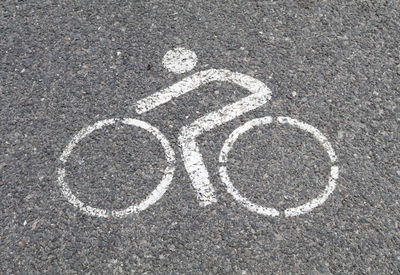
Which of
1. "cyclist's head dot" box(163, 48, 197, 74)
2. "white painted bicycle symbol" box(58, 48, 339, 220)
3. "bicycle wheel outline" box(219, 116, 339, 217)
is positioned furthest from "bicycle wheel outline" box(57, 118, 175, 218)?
"cyclist's head dot" box(163, 48, 197, 74)

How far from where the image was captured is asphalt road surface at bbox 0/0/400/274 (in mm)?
2773

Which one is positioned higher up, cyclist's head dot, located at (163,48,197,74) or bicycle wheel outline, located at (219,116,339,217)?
cyclist's head dot, located at (163,48,197,74)

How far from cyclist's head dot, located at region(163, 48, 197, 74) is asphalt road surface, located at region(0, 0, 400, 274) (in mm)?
23

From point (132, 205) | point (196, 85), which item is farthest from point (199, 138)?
point (132, 205)

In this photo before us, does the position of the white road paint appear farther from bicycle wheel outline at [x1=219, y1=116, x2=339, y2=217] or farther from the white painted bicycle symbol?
bicycle wheel outline at [x1=219, y1=116, x2=339, y2=217]

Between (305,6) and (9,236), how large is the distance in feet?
8.93

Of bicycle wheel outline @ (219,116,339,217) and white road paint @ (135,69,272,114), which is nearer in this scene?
bicycle wheel outline @ (219,116,339,217)

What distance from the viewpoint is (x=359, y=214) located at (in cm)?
288

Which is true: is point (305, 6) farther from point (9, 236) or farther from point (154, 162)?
point (9, 236)

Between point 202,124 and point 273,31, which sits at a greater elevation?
point 273,31

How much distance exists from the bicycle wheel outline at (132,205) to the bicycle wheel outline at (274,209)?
0.33 metres

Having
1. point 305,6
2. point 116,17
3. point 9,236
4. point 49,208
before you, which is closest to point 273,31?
point 305,6

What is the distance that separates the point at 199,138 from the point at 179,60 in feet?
2.29

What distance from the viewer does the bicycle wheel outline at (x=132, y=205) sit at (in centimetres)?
290
